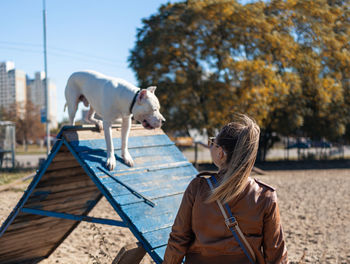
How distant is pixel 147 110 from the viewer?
148 inches

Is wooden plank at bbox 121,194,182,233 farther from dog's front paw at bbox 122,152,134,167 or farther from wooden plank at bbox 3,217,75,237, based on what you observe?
wooden plank at bbox 3,217,75,237

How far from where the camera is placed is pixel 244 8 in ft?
53.0

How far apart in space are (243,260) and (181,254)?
0.32m

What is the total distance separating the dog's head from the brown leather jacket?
6.40ft

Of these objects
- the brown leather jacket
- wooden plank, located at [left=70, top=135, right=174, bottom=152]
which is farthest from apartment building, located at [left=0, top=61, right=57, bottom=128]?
the brown leather jacket

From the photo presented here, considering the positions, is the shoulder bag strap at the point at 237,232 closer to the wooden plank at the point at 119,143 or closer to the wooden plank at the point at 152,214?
the wooden plank at the point at 152,214

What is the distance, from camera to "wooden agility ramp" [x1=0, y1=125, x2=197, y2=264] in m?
3.35

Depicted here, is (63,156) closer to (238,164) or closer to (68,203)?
(68,203)

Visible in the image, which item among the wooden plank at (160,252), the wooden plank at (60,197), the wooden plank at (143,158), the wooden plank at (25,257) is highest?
the wooden plank at (143,158)

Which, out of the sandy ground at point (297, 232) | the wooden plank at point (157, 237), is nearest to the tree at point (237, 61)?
the sandy ground at point (297, 232)

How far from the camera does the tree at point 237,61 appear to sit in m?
15.6

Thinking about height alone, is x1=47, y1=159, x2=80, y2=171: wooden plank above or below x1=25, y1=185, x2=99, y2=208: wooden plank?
above

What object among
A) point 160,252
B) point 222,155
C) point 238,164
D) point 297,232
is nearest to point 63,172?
point 160,252

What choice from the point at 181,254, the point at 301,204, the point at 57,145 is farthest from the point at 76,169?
Result: the point at 301,204
